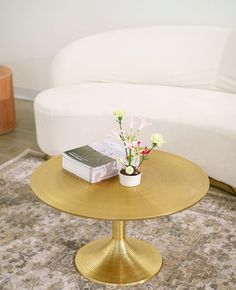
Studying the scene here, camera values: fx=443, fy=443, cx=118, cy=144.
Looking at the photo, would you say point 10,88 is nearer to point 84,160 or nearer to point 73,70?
point 73,70

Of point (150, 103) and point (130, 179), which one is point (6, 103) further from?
point (130, 179)

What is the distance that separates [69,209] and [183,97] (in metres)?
1.58

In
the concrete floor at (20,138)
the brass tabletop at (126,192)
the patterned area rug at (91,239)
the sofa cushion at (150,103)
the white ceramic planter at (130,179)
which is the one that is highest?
the white ceramic planter at (130,179)

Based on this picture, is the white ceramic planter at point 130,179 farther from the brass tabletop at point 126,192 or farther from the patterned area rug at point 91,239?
the patterned area rug at point 91,239

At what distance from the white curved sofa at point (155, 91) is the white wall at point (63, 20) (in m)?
0.28

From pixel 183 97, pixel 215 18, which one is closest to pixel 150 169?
pixel 183 97

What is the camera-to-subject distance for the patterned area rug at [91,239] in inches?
76.2

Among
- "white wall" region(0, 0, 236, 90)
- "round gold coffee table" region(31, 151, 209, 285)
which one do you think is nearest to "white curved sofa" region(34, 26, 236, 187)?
"white wall" region(0, 0, 236, 90)

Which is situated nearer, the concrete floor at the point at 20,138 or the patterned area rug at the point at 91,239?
the patterned area rug at the point at 91,239

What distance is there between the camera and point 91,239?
224 centimetres

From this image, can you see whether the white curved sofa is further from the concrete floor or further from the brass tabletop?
the brass tabletop

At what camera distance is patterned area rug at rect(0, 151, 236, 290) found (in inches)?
76.2

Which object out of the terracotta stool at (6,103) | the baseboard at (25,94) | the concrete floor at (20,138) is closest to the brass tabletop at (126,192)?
the concrete floor at (20,138)

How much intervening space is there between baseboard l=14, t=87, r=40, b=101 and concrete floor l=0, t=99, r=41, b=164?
1.23 ft
